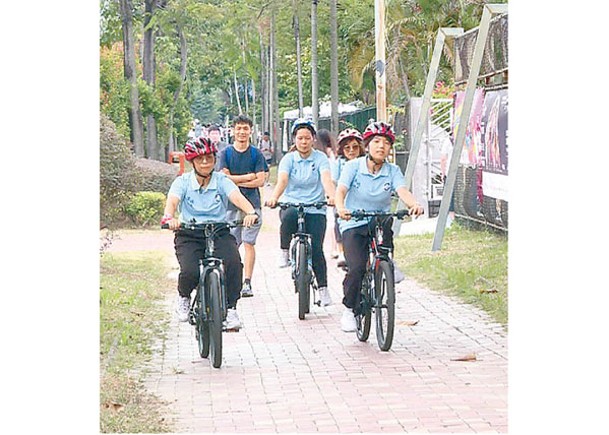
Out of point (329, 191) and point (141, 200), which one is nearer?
point (329, 191)

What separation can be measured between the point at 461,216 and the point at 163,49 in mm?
18445

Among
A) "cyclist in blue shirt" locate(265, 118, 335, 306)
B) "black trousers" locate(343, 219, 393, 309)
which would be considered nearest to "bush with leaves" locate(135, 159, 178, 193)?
"cyclist in blue shirt" locate(265, 118, 335, 306)

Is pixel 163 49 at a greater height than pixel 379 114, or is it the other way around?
pixel 163 49

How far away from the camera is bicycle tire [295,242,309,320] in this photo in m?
10.4

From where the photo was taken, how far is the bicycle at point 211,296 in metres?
8.24

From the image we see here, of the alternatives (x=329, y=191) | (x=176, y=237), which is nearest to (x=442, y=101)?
(x=329, y=191)

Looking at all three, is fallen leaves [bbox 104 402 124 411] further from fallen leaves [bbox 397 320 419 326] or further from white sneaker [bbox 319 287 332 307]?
white sneaker [bbox 319 287 332 307]

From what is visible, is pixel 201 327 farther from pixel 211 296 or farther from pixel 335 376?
pixel 335 376

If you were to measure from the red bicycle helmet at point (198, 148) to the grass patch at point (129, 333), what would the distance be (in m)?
1.42

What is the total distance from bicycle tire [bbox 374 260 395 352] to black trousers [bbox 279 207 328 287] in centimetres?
167

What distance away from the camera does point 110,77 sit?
21.2 meters

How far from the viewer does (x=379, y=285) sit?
8820 mm

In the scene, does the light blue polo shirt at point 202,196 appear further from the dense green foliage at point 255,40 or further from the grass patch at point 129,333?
the dense green foliage at point 255,40
